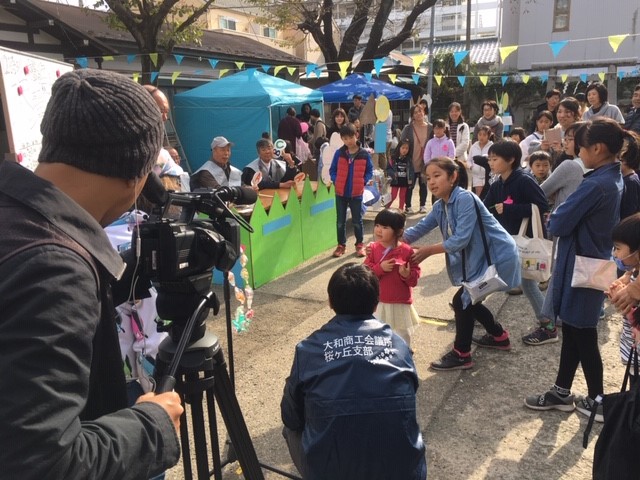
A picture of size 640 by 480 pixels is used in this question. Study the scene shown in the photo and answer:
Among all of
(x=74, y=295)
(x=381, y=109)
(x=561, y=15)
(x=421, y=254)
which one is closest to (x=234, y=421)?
(x=74, y=295)

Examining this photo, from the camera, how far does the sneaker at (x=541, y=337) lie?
147 inches

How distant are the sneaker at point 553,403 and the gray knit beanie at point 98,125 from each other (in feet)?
9.08

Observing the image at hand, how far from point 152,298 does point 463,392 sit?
204 cm

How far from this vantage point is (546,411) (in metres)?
2.92

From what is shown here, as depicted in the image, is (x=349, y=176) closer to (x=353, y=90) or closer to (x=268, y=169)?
(x=268, y=169)

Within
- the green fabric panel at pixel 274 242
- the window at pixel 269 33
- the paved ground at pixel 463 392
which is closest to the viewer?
the paved ground at pixel 463 392

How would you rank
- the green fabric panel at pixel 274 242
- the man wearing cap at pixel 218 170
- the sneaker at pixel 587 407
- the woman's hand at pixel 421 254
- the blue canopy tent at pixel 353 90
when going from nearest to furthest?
the sneaker at pixel 587 407, the woman's hand at pixel 421 254, the man wearing cap at pixel 218 170, the green fabric panel at pixel 274 242, the blue canopy tent at pixel 353 90

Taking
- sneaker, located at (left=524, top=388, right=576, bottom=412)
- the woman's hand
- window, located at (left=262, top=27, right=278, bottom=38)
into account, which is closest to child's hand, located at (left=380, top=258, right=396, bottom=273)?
the woman's hand

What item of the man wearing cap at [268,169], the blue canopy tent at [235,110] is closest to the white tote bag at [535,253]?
the man wearing cap at [268,169]

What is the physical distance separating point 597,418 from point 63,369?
2.93 meters

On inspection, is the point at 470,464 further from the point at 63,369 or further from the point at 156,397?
the point at 63,369

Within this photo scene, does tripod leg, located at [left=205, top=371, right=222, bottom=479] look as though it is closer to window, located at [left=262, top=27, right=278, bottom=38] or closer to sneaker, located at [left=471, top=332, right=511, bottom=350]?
sneaker, located at [left=471, top=332, right=511, bottom=350]

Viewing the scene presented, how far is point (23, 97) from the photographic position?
328 cm

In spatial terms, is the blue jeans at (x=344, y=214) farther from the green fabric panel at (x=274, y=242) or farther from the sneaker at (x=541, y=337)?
the sneaker at (x=541, y=337)
